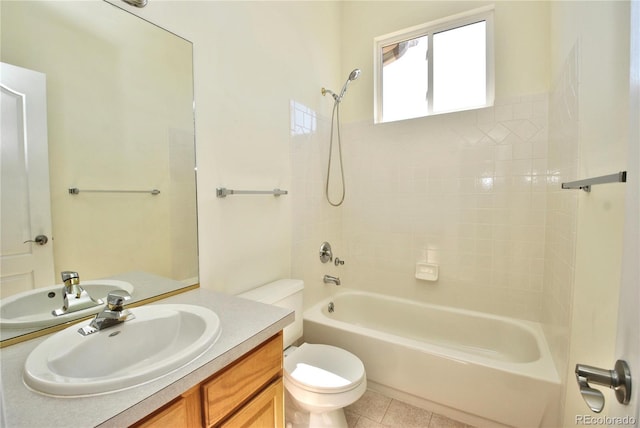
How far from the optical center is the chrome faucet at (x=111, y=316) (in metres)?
0.84

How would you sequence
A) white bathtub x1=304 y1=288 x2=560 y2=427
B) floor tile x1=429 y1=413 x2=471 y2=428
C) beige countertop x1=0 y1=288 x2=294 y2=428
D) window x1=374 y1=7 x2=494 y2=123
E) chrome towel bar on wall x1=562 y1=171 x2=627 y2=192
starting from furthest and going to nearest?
window x1=374 y1=7 x2=494 y2=123, floor tile x1=429 y1=413 x2=471 y2=428, white bathtub x1=304 y1=288 x2=560 y2=427, chrome towel bar on wall x1=562 y1=171 x2=627 y2=192, beige countertop x1=0 y1=288 x2=294 y2=428

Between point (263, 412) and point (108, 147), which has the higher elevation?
point (108, 147)

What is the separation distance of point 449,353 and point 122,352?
154 centimetres

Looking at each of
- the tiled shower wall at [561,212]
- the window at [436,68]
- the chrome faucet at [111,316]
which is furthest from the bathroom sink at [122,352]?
the window at [436,68]

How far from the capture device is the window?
2.08 meters

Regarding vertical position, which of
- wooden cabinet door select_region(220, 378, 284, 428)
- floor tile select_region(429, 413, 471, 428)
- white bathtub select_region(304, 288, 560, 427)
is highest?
wooden cabinet door select_region(220, 378, 284, 428)

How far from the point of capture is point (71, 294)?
87cm

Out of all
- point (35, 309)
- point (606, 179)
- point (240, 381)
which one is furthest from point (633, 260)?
point (35, 309)

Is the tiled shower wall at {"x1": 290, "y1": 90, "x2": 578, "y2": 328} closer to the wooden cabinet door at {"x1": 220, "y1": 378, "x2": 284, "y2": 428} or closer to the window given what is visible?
the window

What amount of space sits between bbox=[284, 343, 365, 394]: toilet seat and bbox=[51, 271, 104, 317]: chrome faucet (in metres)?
0.93

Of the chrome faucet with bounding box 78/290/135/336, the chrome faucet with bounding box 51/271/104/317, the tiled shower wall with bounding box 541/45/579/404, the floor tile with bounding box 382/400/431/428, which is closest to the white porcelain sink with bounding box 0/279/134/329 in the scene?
the chrome faucet with bounding box 51/271/104/317

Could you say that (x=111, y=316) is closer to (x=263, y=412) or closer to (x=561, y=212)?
(x=263, y=412)

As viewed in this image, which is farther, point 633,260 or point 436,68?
point 436,68

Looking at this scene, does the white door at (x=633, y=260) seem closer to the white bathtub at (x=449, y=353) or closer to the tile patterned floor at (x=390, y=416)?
the white bathtub at (x=449, y=353)
